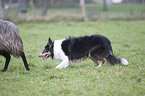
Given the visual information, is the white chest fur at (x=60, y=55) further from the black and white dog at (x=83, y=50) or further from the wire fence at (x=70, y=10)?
the wire fence at (x=70, y=10)

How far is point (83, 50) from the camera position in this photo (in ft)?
19.5

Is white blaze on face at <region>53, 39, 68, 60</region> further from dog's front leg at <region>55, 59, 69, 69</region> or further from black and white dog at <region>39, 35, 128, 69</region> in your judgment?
dog's front leg at <region>55, 59, 69, 69</region>

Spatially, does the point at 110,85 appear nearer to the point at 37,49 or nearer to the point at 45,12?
the point at 37,49

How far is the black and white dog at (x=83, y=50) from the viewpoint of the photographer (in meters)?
5.77

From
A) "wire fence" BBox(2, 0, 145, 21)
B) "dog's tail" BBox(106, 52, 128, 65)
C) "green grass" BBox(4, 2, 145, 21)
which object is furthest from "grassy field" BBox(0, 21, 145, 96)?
"wire fence" BBox(2, 0, 145, 21)

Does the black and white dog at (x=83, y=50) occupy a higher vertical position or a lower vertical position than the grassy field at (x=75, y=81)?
higher

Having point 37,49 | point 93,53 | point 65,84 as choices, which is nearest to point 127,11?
point 37,49

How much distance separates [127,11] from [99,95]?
2186cm

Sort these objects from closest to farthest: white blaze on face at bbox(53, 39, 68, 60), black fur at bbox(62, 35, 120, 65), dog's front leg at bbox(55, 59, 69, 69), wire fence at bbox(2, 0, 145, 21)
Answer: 1. black fur at bbox(62, 35, 120, 65)
2. dog's front leg at bbox(55, 59, 69, 69)
3. white blaze on face at bbox(53, 39, 68, 60)
4. wire fence at bbox(2, 0, 145, 21)

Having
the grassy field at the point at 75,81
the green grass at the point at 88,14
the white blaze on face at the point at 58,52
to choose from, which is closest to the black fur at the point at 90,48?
the white blaze on face at the point at 58,52

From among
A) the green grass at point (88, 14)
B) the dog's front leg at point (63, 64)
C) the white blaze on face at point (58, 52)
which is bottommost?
the green grass at point (88, 14)

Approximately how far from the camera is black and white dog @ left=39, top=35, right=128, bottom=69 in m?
5.77

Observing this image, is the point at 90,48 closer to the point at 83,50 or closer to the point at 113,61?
the point at 83,50

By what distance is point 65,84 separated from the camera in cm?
466
